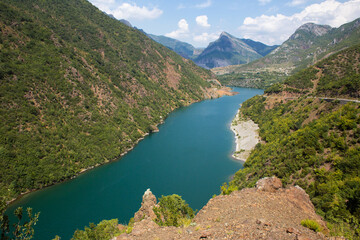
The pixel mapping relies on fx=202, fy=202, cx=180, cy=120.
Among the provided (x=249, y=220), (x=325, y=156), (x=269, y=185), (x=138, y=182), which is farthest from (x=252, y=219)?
(x=138, y=182)

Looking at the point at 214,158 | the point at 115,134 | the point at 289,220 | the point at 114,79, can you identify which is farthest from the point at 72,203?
the point at 114,79

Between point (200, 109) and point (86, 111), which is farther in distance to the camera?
point (200, 109)

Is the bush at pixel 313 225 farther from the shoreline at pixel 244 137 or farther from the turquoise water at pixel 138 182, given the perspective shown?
the shoreline at pixel 244 137

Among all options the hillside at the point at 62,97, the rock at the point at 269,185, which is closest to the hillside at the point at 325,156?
the rock at the point at 269,185

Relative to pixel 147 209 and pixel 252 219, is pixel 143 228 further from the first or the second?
pixel 147 209

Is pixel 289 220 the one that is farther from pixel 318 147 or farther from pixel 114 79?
pixel 114 79
